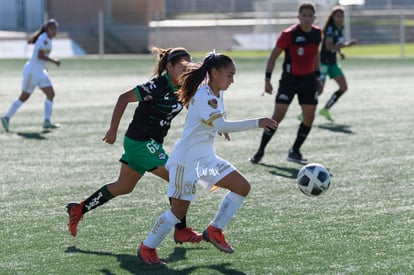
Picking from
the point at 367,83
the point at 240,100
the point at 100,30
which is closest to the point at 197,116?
the point at 240,100

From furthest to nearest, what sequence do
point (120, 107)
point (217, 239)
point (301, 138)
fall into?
point (301, 138), point (120, 107), point (217, 239)

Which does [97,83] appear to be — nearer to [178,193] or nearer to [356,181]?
[356,181]

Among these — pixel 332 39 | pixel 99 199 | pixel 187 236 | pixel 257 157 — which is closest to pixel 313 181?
pixel 187 236

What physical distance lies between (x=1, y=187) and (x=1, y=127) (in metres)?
5.55

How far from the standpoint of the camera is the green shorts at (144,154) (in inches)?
289

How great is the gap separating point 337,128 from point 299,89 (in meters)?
3.53

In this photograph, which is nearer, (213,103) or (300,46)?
(213,103)

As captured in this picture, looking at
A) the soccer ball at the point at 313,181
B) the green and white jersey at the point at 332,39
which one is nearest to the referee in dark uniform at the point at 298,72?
the soccer ball at the point at 313,181

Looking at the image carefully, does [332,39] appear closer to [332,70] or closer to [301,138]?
[332,70]

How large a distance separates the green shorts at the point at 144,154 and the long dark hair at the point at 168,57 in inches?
22.5

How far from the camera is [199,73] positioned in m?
Result: 6.55

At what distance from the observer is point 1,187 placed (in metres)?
9.80

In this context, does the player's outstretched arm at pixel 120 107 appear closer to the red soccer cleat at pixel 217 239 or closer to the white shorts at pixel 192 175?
the white shorts at pixel 192 175

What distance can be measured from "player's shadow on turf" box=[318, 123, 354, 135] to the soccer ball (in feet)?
19.8
